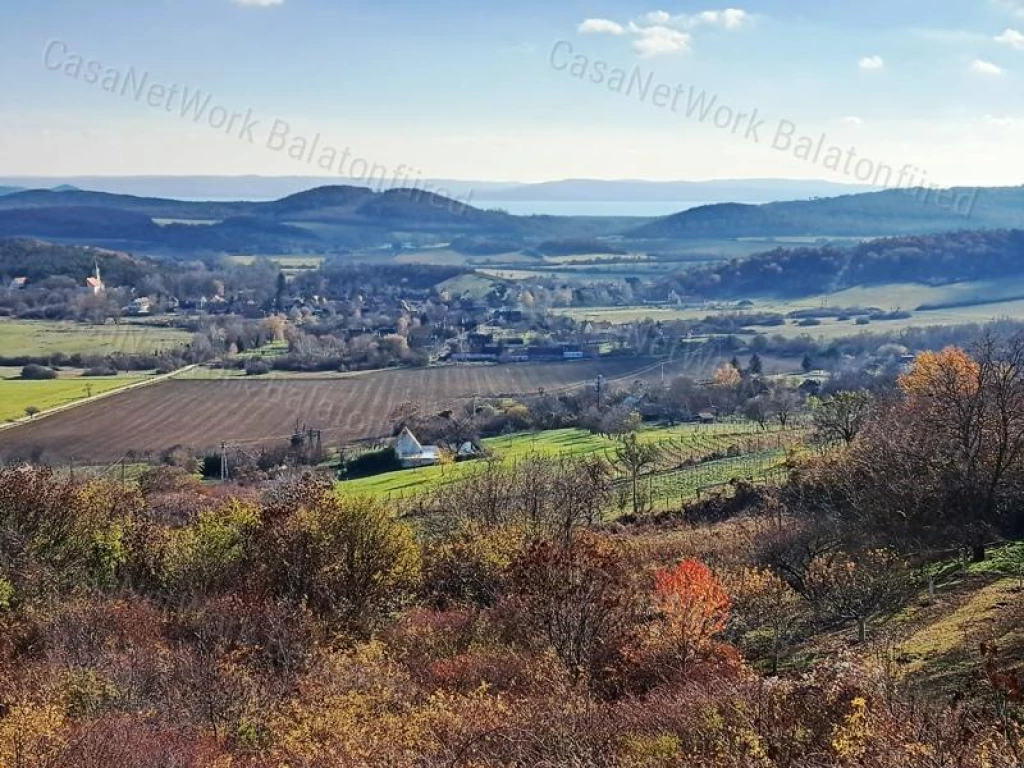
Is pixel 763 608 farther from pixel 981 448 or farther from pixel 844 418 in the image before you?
pixel 844 418

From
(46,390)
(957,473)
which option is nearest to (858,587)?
(957,473)

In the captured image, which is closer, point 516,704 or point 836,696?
point 836,696

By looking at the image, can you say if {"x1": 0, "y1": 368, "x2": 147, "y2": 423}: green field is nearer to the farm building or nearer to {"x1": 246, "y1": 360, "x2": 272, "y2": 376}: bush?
{"x1": 246, "y1": 360, "x2": 272, "y2": 376}: bush

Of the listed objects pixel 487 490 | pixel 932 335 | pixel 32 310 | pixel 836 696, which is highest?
pixel 932 335

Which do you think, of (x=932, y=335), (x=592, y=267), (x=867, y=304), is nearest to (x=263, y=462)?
(x=932, y=335)

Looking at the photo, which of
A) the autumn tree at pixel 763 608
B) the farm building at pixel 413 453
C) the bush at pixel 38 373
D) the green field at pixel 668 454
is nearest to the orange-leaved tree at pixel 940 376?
the green field at pixel 668 454

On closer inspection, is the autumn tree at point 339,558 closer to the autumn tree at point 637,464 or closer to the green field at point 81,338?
the autumn tree at point 637,464

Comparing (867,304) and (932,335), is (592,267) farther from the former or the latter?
(932,335)

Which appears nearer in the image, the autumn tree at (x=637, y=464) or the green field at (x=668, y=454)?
the autumn tree at (x=637, y=464)
